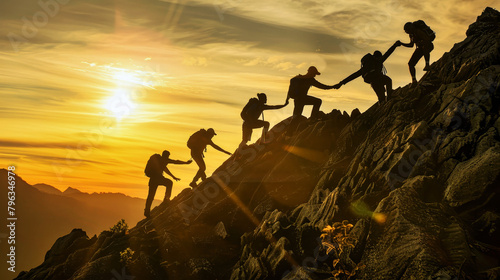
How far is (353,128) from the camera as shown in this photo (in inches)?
1005

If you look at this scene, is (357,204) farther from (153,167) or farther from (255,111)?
(153,167)

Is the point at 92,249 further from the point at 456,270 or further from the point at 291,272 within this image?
the point at 456,270

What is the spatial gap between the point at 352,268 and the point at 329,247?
1261 mm

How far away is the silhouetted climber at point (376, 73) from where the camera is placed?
25.7 m

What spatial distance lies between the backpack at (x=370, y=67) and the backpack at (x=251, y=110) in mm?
7125

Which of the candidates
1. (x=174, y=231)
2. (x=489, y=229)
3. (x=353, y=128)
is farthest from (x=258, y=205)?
(x=489, y=229)

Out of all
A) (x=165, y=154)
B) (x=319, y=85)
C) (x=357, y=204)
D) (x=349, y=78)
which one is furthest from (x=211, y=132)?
(x=357, y=204)

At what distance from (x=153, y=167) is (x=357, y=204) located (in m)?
14.9

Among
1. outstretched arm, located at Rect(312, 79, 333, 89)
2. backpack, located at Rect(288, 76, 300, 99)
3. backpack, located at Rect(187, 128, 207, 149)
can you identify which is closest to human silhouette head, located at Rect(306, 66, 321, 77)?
Result: outstretched arm, located at Rect(312, 79, 333, 89)

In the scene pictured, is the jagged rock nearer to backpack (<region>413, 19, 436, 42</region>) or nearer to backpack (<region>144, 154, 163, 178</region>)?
backpack (<region>144, 154, 163, 178</region>)

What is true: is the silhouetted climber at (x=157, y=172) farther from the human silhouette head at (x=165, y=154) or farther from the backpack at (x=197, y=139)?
the backpack at (x=197, y=139)

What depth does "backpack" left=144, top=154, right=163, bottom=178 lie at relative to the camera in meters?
28.5

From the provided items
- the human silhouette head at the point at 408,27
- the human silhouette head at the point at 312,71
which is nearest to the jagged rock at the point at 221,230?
the human silhouette head at the point at 312,71

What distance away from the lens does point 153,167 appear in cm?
2855
